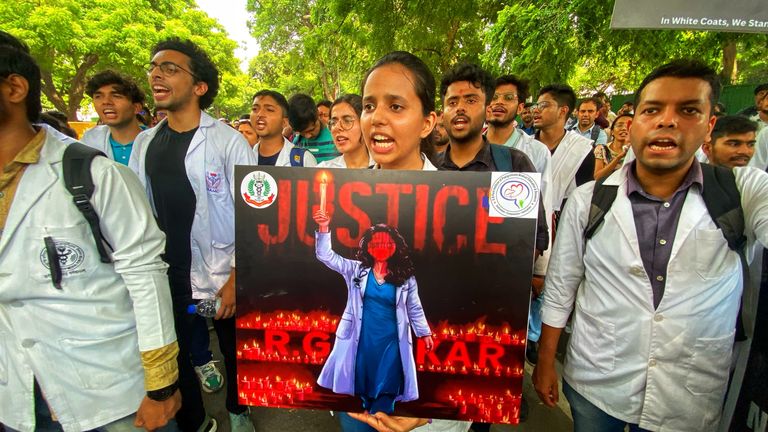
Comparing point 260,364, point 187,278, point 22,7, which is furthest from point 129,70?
point 260,364

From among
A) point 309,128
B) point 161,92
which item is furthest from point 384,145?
point 309,128

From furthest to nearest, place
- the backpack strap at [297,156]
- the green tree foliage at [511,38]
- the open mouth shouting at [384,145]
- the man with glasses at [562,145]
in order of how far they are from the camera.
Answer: the green tree foliage at [511,38], the backpack strap at [297,156], the man with glasses at [562,145], the open mouth shouting at [384,145]

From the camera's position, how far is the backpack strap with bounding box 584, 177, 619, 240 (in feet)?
4.66

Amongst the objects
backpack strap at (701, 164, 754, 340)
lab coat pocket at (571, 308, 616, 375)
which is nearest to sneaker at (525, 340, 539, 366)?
lab coat pocket at (571, 308, 616, 375)

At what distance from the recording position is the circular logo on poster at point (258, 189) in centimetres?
117

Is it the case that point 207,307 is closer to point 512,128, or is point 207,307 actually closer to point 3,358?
point 3,358

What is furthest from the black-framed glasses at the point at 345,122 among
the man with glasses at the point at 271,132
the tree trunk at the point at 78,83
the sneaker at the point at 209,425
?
the tree trunk at the point at 78,83

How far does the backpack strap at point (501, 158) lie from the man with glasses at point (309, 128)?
2532mm

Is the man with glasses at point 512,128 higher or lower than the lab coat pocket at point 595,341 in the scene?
higher

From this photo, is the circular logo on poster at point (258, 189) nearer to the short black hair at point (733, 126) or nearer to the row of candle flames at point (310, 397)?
the row of candle flames at point (310, 397)

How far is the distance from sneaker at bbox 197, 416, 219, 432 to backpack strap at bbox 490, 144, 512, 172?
242cm

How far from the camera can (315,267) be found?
120 cm

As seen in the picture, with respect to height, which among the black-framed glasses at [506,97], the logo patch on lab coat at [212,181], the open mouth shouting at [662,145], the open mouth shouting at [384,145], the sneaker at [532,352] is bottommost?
the sneaker at [532,352]

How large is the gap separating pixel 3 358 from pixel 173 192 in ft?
3.77
